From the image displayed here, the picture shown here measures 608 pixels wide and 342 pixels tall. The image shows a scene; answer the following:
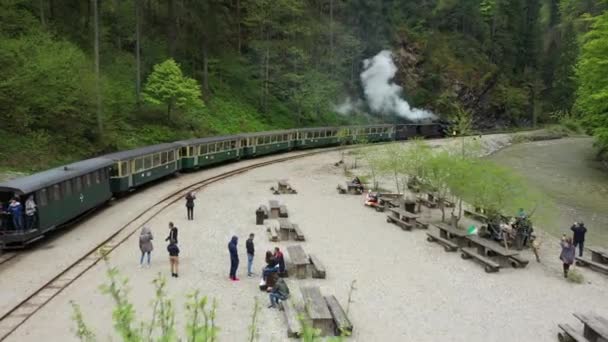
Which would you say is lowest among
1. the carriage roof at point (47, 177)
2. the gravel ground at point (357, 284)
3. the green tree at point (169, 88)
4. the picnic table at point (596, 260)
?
the gravel ground at point (357, 284)

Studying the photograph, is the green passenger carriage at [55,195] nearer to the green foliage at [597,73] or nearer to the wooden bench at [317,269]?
the wooden bench at [317,269]

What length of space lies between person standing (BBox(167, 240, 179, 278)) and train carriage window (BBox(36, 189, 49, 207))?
19.1 feet

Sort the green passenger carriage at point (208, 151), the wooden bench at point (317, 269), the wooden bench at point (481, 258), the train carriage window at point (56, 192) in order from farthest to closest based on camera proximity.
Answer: the green passenger carriage at point (208, 151) < the train carriage window at point (56, 192) < the wooden bench at point (481, 258) < the wooden bench at point (317, 269)

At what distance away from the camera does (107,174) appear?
2495 centimetres

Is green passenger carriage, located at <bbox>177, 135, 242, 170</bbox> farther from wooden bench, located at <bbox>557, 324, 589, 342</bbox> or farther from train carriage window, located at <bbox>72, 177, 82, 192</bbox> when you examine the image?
wooden bench, located at <bbox>557, 324, 589, 342</bbox>

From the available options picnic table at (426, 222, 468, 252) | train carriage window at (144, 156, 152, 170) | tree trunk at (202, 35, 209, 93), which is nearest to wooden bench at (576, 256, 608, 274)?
picnic table at (426, 222, 468, 252)

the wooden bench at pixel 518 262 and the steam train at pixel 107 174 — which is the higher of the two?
the steam train at pixel 107 174

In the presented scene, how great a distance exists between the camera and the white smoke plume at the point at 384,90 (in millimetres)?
74062

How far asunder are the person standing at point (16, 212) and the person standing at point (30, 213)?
0.21 metres

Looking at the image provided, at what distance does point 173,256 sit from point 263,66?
43544mm

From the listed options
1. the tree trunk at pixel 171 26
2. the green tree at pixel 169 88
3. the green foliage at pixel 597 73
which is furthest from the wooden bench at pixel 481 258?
the tree trunk at pixel 171 26

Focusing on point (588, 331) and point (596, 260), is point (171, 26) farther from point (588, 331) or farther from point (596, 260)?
point (588, 331)

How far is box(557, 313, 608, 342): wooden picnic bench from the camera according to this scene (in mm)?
11789

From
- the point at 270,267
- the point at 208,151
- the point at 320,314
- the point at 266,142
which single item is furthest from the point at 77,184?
the point at 266,142
